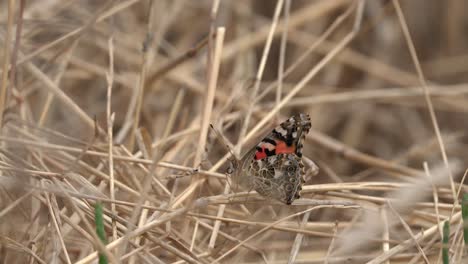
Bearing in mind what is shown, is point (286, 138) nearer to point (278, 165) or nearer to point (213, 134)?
point (278, 165)

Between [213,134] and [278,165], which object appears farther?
[213,134]

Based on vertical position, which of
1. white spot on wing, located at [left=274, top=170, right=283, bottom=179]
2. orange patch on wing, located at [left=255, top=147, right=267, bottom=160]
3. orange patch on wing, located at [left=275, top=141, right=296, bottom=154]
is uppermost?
orange patch on wing, located at [left=275, top=141, right=296, bottom=154]

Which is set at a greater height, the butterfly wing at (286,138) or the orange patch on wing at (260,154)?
the butterfly wing at (286,138)

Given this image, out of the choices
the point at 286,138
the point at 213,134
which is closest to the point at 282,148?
the point at 286,138

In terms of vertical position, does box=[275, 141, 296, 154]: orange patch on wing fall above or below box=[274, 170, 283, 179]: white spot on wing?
above

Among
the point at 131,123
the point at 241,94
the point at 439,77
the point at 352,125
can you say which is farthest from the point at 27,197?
the point at 439,77

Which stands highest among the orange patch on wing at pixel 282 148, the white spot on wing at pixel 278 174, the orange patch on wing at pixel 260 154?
the orange patch on wing at pixel 282 148
